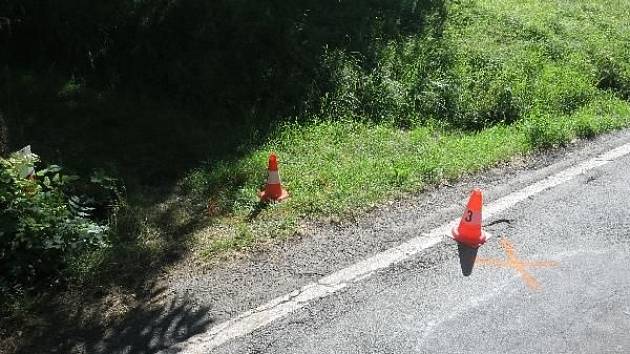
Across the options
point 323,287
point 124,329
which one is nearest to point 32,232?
point 124,329

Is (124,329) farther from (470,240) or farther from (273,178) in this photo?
(470,240)

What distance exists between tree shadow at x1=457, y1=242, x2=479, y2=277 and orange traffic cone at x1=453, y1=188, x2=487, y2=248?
0.05 meters

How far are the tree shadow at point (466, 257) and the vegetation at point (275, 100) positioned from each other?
1089 mm

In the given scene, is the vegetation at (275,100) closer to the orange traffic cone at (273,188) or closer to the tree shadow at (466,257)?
the orange traffic cone at (273,188)

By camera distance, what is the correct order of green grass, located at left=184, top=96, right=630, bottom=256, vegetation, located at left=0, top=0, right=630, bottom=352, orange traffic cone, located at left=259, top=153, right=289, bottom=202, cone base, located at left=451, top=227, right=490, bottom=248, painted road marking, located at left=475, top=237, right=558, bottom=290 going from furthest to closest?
vegetation, located at left=0, top=0, right=630, bottom=352
orange traffic cone, located at left=259, top=153, right=289, bottom=202
green grass, located at left=184, top=96, right=630, bottom=256
cone base, located at left=451, top=227, right=490, bottom=248
painted road marking, located at left=475, top=237, right=558, bottom=290

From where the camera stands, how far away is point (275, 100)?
8.52 m

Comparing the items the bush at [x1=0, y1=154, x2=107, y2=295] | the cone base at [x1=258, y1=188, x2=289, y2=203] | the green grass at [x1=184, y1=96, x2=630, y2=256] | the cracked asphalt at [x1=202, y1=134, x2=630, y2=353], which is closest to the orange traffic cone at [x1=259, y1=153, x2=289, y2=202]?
the cone base at [x1=258, y1=188, x2=289, y2=203]

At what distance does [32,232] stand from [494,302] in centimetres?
372

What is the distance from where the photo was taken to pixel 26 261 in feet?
16.1

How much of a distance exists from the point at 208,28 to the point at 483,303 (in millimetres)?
6107

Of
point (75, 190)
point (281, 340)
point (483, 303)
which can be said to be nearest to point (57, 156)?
point (75, 190)

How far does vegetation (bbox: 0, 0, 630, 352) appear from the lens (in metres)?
6.30

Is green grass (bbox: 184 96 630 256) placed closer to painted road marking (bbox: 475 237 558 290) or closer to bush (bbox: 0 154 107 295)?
bush (bbox: 0 154 107 295)

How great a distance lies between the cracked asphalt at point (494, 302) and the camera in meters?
4.30
